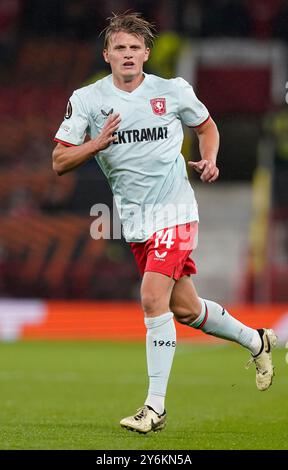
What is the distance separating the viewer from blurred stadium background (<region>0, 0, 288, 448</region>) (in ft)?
54.0

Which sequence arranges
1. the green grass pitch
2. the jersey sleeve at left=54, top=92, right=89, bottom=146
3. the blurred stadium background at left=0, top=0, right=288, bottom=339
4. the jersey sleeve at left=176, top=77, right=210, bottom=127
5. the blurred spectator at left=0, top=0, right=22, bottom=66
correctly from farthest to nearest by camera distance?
the blurred spectator at left=0, top=0, right=22, bottom=66 → the blurred stadium background at left=0, top=0, right=288, bottom=339 → the jersey sleeve at left=176, top=77, right=210, bottom=127 → the jersey sleeve at left=54, top=92, right=89, bottom=146 → the green grass pitch

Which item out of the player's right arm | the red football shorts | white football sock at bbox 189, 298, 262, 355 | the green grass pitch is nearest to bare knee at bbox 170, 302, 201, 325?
white football sock at bbox 189, 298, 262, 355

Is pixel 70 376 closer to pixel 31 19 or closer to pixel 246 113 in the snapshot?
pixel 246 113

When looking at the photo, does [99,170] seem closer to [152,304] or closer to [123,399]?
[123,399]

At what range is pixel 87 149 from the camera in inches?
252

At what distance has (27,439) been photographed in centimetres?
607

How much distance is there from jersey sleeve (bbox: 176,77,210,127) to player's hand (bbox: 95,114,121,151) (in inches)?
22.5

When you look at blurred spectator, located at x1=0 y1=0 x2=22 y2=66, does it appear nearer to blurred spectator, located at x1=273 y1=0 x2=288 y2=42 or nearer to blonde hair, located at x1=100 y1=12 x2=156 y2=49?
blurred spectator, located at x1=273 y1=0 x2=288 y2=42

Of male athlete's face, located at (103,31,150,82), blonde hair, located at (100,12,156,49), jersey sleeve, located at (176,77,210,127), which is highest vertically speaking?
blonde hair, located at (100,12,156,49)

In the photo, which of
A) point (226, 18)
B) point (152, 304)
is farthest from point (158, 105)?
point (226, 18)

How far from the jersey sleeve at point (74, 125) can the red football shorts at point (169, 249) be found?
73 cm

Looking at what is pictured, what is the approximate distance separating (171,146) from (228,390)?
344 centimetres

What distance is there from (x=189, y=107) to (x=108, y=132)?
2.33 feet

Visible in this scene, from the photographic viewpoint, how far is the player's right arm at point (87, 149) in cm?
638
